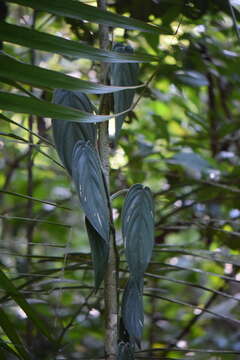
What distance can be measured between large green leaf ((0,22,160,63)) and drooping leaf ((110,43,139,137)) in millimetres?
110

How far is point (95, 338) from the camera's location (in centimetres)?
192

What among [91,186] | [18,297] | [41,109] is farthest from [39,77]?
[18,297]

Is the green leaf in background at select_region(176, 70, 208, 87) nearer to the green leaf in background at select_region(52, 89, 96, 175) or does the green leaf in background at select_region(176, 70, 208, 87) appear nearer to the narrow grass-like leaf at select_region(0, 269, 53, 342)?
the green leaf in background at select_region(52, 89, 96, 175)

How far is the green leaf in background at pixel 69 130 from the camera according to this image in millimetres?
687

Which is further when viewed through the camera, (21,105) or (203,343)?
(203,343)

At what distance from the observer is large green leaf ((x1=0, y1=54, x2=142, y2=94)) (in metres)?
0.61

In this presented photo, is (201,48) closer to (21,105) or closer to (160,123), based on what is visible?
(160,123)

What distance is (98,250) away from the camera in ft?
2.17

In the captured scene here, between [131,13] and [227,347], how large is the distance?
109 centimetres

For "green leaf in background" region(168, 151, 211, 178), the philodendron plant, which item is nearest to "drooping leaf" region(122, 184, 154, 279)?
the philodendron plant

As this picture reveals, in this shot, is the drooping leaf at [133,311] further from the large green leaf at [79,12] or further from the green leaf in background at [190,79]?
the green leaf in background at [190,79]

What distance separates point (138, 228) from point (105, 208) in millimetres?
53

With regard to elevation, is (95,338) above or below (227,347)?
above

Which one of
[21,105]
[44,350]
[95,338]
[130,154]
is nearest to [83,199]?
[21,105]
